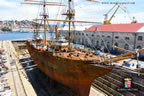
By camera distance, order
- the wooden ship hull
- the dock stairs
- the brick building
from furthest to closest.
→ the brick building → the dock stairs → the wooden ship hull

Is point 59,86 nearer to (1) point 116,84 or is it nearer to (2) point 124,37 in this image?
(1) point 116,84

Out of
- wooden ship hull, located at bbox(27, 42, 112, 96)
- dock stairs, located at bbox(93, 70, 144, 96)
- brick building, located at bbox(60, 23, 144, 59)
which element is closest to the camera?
wooden ship hull, located at bbox(27, 42, 112, 96)

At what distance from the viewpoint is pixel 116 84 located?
1633 cm

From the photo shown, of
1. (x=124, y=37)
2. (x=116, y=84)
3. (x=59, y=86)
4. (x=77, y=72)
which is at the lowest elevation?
(x=59, y=86)

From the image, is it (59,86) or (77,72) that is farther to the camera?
(59,86)

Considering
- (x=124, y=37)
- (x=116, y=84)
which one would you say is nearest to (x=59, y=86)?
(x=116, y=84)

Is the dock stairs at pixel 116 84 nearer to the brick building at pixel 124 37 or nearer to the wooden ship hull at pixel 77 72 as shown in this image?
the wooden ship hull at pixel 77 72

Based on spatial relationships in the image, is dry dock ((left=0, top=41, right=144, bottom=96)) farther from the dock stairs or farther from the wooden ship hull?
the wooden ship hull

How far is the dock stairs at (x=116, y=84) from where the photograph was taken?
14243mm

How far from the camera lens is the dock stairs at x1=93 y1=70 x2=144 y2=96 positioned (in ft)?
46.7

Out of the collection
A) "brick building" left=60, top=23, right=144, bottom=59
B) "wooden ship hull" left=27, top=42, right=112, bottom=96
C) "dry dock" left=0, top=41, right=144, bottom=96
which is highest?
"brick building" left=60, top=23, right=144, bottom=59

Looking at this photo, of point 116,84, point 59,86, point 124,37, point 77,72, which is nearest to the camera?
point 77,72

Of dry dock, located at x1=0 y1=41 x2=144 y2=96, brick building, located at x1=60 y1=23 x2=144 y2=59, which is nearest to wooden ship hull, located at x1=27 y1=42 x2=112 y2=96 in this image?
dry dock, located at x1=0 y1=41 x2=144 y2=96

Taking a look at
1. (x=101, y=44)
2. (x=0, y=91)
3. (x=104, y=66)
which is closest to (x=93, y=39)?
(x=101, y=44)
